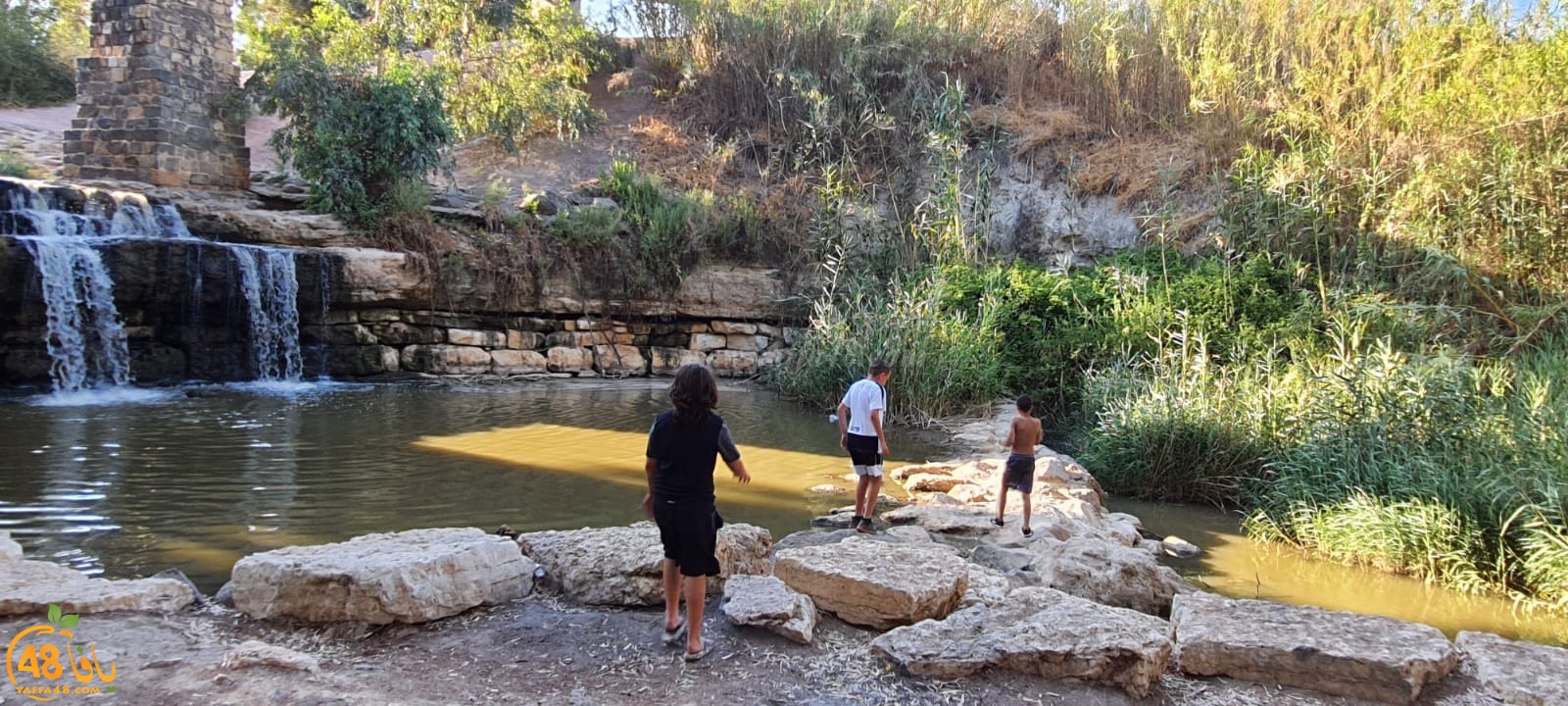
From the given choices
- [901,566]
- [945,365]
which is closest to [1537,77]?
[945,365]

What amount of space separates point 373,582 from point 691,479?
1.27m

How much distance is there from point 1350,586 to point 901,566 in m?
3.20

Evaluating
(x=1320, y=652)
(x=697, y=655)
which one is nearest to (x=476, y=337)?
(x=697, y=655)

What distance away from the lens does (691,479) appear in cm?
328

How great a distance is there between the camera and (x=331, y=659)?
3.15m

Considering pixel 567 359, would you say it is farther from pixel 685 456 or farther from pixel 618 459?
pixel 685 456

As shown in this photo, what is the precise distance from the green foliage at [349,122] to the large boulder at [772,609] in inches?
447

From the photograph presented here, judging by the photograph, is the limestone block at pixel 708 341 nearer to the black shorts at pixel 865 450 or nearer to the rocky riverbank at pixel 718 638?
the black shorts at pixel 865 450

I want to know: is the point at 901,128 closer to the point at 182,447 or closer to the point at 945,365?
the point at 945,365

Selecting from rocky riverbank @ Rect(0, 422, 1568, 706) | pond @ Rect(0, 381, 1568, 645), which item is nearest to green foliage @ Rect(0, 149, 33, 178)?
pond @ Rect(0, 381, 1568, 645)

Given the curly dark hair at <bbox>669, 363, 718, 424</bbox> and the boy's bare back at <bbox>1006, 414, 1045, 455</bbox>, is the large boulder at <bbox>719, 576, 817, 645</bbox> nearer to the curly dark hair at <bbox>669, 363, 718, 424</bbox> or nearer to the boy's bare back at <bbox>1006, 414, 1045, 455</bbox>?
the curly dark hair at <bbox>669, 363, 718, 424</bbox>

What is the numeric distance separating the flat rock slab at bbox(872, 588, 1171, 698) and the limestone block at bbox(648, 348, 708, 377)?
11.2 m

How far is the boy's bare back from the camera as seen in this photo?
5.71 meters

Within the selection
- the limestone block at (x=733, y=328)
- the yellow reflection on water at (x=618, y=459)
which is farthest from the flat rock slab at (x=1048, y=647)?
the limestone block at (x=733, y=328)
